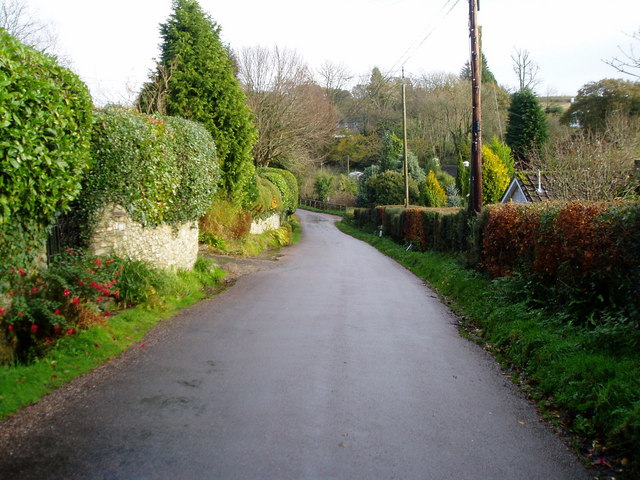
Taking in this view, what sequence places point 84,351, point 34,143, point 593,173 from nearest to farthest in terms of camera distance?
point 34,143
point 84,351
point 593,173

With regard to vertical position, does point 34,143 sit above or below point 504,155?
below

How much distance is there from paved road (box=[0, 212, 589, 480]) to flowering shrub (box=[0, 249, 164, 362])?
3.43 feet

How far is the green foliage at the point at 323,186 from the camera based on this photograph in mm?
70125

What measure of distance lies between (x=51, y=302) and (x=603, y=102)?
134 ft

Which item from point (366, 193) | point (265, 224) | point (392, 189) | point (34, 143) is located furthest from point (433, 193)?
point (34, 143)

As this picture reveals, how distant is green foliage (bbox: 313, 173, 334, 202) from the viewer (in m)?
70.1

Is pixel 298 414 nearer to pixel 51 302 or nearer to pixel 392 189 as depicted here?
pixel 51 302

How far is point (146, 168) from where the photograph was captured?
10.4m

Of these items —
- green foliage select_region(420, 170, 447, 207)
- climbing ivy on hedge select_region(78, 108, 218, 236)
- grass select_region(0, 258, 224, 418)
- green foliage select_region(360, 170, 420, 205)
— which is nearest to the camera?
grass select_region(0, 258, 224, 418)

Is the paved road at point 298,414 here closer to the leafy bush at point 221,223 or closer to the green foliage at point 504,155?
the leafy bush at point 221,223

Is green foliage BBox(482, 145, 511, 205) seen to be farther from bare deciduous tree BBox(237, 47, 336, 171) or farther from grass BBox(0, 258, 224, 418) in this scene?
grass BBox(0, 258, 224, 418)

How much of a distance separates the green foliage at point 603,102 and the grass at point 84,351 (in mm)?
33480

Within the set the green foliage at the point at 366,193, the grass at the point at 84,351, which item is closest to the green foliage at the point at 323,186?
the green foliage at the point at 366,193

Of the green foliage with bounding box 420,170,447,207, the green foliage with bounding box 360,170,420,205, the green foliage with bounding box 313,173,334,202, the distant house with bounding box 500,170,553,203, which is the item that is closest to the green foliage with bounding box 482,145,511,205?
the distant house with bounding box 500,170,553,203
